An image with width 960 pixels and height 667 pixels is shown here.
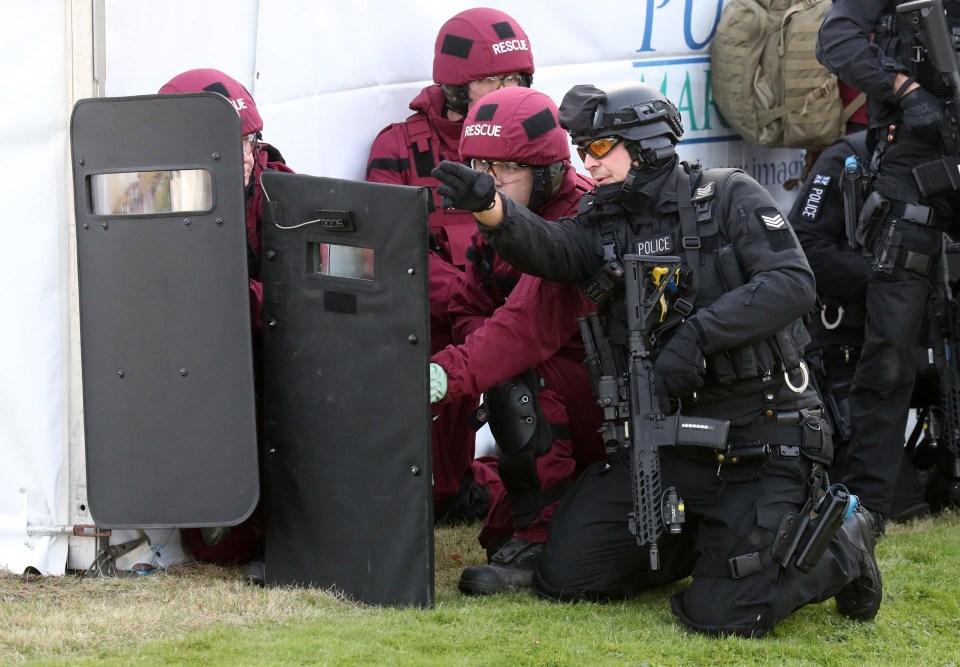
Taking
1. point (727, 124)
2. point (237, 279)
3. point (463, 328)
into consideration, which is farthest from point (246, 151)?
point (727, 124)

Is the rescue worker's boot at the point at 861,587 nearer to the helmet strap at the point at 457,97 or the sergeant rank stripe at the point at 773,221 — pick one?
the sergeant rank stripe at the point at 773,221

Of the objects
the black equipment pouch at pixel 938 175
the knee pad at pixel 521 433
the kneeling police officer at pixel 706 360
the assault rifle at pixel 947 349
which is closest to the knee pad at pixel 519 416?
the knee pad at pixel 521 433

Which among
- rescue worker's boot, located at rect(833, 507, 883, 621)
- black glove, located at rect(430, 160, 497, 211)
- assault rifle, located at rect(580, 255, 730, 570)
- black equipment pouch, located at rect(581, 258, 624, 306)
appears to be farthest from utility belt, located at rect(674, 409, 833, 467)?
black glove, located at rect(430, 160, 497, 211)

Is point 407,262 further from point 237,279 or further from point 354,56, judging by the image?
point 354,56

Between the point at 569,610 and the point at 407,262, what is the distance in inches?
46.0

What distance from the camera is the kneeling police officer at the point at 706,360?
3.97 meters

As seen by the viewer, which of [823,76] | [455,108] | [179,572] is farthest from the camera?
[823,76]

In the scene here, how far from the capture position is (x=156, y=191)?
402cm

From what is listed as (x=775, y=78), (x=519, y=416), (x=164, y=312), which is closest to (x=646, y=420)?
(x=519, y=416)

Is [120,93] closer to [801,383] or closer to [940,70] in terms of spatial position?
[801,383]

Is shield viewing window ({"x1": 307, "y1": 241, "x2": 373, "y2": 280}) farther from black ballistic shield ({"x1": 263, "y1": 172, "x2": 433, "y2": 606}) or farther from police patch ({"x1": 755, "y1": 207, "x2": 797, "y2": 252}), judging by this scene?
police patch ({"x1": 755, "y1": 207, "x2": 797, "y2": 252})

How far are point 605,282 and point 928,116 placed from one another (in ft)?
5.93

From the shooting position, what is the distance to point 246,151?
4512 mm

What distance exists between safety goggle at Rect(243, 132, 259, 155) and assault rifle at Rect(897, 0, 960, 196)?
2425 millimetres
